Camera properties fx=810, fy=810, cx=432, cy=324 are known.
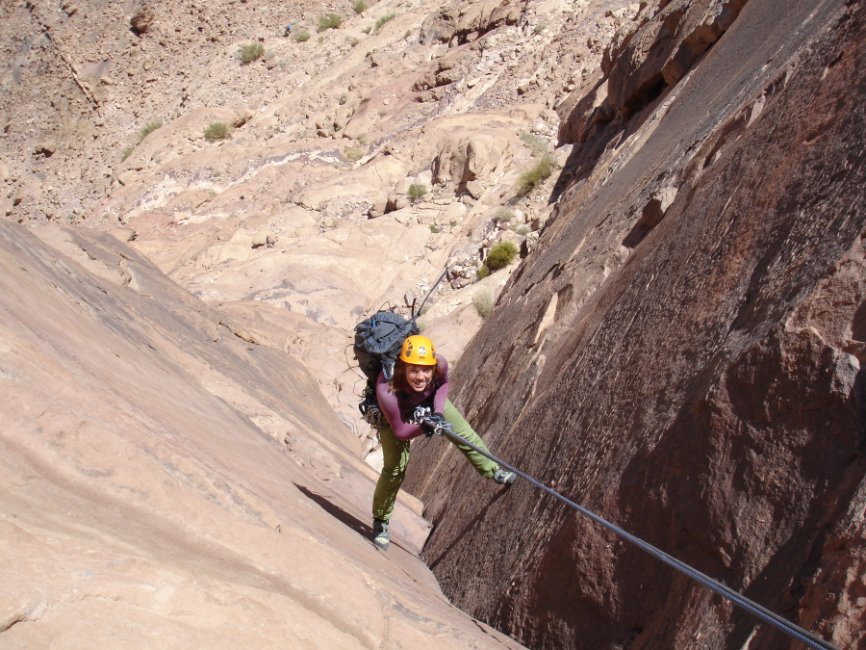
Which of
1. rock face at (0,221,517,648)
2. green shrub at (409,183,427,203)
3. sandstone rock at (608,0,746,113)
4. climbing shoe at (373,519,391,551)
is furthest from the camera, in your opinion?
green shrub at (409,183,427,203)

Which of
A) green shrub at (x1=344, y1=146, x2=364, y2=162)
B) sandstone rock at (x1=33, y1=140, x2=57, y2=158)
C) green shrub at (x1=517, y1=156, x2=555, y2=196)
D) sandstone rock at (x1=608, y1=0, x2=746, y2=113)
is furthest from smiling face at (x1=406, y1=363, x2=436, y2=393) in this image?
sandstone rock at (x1=33, y1=140, x2=57, y2=158)

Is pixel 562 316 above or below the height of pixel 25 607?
above

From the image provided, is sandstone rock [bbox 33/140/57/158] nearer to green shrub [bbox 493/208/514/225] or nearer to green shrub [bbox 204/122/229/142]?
green shrub [bbox 204/122/229/142]

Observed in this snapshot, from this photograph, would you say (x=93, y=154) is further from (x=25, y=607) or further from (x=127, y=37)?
(x=25, y=607)

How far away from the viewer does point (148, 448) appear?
10.7ft

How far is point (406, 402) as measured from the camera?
4961 mm

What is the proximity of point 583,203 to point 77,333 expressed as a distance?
6872mm

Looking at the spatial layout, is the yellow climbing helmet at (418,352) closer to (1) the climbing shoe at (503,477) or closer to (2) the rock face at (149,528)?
(1) the climbing shoe at (503,477)

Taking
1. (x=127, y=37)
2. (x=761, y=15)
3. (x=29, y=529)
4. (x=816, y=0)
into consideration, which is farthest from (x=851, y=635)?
(x=127, y=37)

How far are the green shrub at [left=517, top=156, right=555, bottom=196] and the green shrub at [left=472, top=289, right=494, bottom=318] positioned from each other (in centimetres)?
288

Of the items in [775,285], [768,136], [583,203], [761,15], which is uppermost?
[761,15]

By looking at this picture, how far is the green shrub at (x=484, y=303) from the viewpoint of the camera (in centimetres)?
1304

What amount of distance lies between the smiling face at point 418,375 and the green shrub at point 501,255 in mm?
9720

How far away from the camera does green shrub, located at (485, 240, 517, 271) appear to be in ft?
47.0
